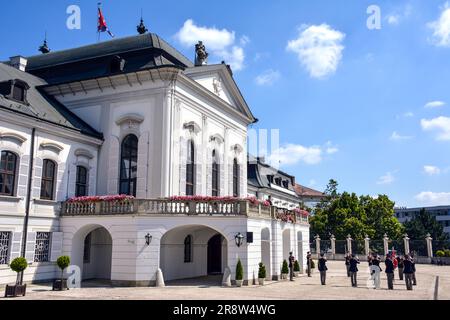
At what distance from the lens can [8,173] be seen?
21953 millimetres

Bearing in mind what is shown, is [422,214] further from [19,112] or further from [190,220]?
[19,112]

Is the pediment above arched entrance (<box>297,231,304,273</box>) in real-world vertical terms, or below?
above

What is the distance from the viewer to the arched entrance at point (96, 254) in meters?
24.7

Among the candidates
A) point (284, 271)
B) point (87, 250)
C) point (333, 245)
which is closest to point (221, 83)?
point (284, 271)

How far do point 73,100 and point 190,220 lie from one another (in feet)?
41.8

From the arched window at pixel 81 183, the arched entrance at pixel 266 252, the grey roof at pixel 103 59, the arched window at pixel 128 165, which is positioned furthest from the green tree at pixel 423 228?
the arched window at pixel 81 183

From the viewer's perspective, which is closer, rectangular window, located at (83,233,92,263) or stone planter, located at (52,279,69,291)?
stone planter, located at (52,279,69,291)

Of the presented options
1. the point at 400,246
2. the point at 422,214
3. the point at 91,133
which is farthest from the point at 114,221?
the point at 422,214

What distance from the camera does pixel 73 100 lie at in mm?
28984

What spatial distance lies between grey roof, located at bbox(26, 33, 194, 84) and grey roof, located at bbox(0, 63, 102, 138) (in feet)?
6.13

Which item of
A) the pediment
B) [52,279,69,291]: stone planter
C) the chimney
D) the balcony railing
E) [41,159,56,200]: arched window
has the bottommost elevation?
[52,279,69,291]: stone planter

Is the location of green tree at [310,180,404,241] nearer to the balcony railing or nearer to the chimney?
the balcony railing

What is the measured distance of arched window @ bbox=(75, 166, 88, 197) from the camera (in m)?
26.0

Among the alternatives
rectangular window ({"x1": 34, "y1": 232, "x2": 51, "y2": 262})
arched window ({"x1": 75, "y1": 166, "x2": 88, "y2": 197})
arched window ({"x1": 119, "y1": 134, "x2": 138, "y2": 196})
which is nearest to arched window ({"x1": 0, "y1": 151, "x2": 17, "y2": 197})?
rectangular window ({"x1": 34, "y1": 232, "x2": 51, "y2": 262})
